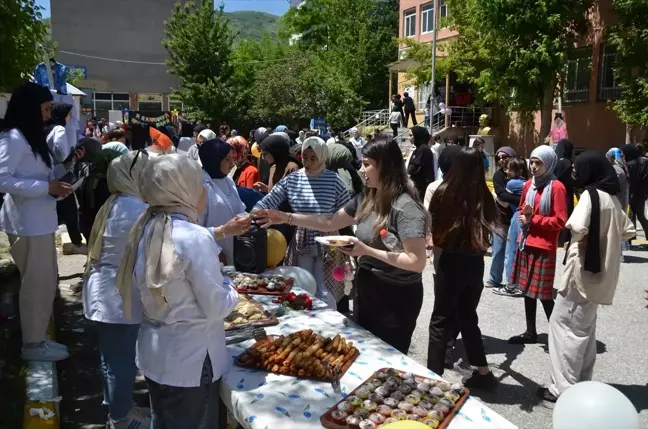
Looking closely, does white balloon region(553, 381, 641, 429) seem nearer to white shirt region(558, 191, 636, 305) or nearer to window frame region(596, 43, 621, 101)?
white shirt region(558, 191, 636, 305)

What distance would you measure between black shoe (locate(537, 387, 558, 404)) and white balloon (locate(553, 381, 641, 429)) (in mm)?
2310

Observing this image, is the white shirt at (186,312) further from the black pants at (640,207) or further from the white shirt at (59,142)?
the black pants at (640,207)

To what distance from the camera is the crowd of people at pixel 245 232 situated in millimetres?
2562

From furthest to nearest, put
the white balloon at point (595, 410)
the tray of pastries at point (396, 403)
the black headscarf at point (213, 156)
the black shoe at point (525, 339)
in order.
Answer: the black shoe at point (525, 339)
the black headscarf at point (213, 156)
the tray of pastries at point (396, 403)
the white balloon at point (595, 410)

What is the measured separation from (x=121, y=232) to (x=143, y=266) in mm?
1165

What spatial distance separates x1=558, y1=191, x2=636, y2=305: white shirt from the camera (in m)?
4.16

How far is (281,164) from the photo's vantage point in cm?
633

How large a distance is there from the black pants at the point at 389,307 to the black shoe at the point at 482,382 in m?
1.28

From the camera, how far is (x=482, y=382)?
4.68 metres

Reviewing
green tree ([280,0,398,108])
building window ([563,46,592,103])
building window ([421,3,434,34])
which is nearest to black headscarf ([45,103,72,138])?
building window ([563,46,592,103])

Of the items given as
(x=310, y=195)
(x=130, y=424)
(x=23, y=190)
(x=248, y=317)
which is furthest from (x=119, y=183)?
(x=310, y=195)

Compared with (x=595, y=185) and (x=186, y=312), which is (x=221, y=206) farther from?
(x=595, y=185)

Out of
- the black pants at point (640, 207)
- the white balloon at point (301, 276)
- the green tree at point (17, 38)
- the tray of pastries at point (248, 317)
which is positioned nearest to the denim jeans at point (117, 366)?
the tray of pastries at point (248, 317)

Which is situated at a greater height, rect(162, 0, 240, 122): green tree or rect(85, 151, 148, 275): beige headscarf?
rect(162, 0, 240, 122): green tree
